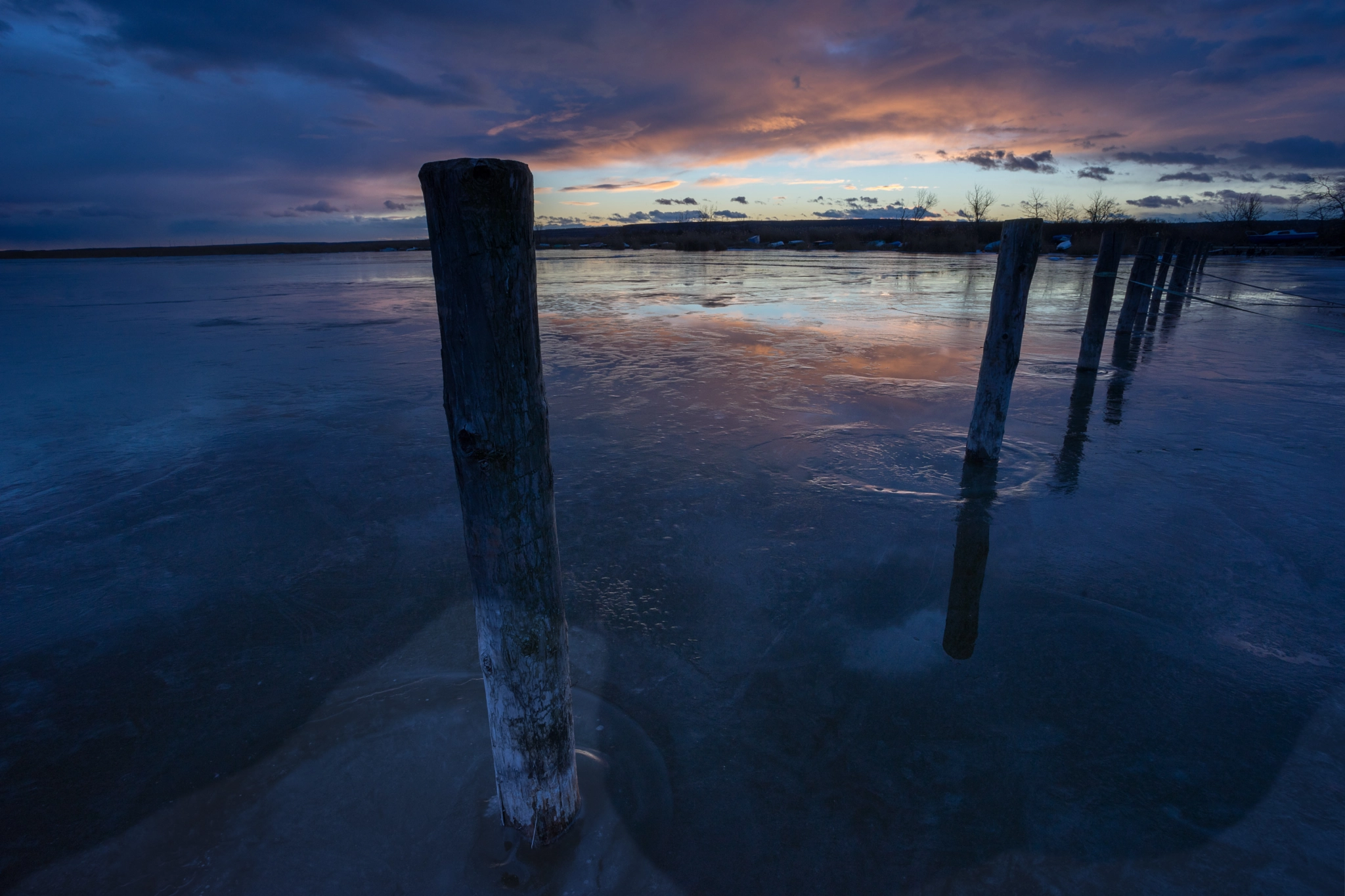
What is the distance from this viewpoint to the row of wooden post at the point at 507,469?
1790 mm

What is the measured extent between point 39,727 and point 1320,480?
9187 mm

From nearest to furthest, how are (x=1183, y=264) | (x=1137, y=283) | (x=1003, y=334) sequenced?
(x=1003, y=334) → (x=1137, y=283) → (x=1183, y=264)

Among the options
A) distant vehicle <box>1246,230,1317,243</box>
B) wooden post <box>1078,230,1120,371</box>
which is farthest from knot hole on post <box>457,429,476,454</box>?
distant vehicle <box>1246,230,1317,243</box>

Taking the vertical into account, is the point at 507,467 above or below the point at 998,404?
above

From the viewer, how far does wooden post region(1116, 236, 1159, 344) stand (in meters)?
10.8

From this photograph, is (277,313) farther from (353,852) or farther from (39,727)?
(353,852)

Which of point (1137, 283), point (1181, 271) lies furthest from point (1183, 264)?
point (1137, 283)

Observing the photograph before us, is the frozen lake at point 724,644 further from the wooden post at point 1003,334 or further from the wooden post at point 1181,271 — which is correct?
the wooden post at point 1181,271

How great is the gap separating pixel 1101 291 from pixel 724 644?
26.2 ft

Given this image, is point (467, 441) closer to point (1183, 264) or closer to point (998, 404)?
point (998, 404)

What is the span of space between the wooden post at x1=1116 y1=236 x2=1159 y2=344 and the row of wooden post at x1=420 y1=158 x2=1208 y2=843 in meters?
12.0

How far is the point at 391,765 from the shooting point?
2742 millimetres

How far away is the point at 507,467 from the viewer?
202cm

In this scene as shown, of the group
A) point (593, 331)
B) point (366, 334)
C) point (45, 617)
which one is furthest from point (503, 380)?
point (366, 334)
